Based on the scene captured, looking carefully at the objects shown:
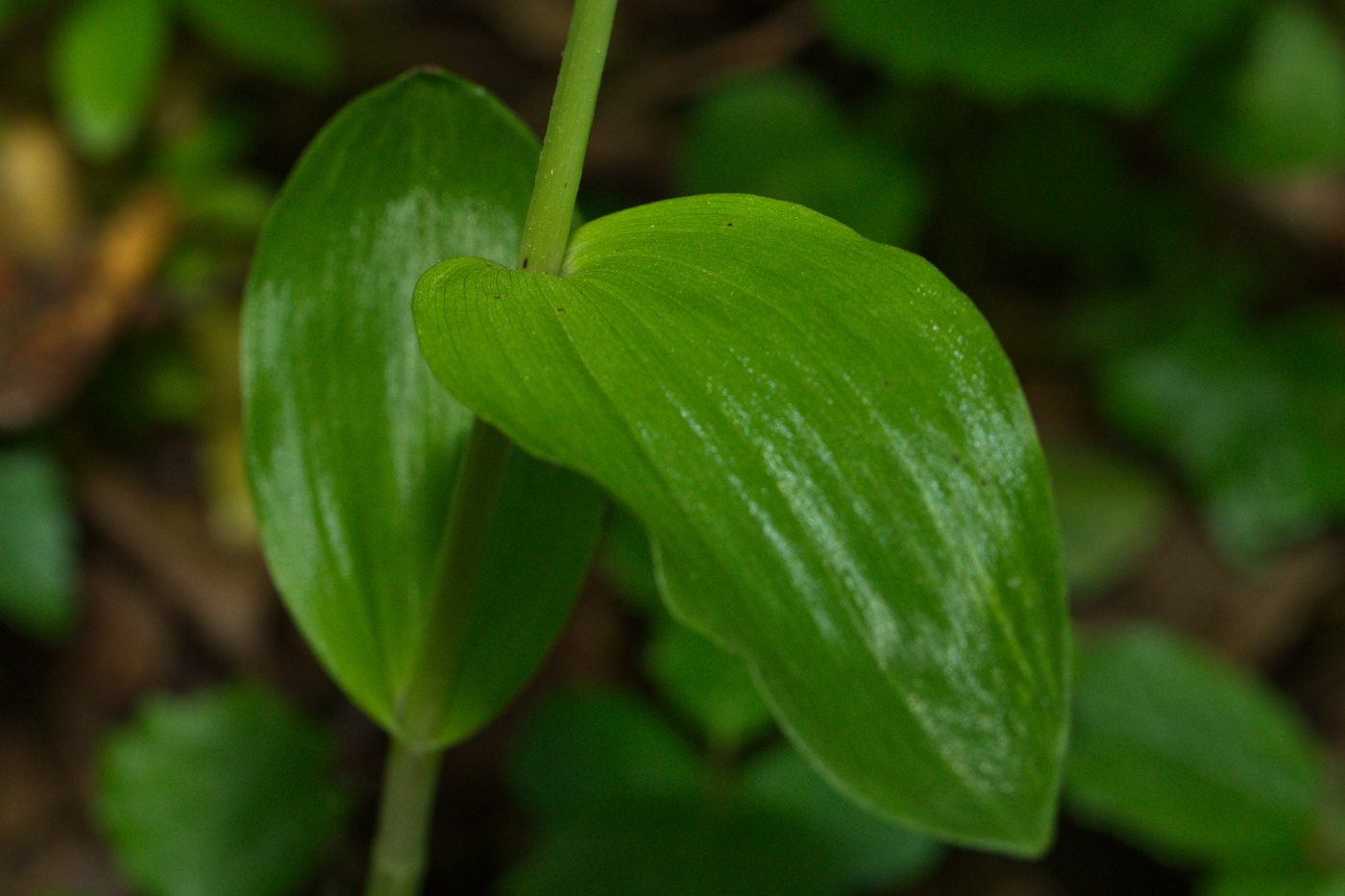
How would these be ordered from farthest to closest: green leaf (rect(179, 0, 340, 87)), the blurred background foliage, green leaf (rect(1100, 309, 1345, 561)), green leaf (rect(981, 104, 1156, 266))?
1. green leaf (rect(981, 104, 1156, 266))
2. green leaf (rect(1100, 309, 1345, 561))
3. green leaf (rect(179, 0, 340, 87))
4. the blurred background foliage

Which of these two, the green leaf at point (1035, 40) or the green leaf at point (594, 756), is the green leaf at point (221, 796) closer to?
the green leaf at point (594, 756)

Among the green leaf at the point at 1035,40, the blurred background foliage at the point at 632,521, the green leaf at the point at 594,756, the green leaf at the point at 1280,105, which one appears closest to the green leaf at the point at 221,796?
the blurred background foliage at the point at 632,521

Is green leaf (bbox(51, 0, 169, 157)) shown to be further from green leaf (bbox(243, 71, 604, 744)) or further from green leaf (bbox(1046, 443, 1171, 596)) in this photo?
green leaf (bbox(1046, 443, 1171, 596))

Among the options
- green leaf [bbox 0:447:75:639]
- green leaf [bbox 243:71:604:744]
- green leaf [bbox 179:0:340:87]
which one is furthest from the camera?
green leaf [bbox 179:0:340:87]

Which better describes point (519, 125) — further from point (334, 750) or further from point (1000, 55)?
point (1000, 55)

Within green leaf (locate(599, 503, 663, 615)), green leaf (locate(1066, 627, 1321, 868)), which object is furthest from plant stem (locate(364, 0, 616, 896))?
green leaf (locate(1066, 627, 1321, 868))

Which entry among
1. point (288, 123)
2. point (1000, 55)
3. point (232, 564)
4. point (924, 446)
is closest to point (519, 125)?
point (924, 446)
